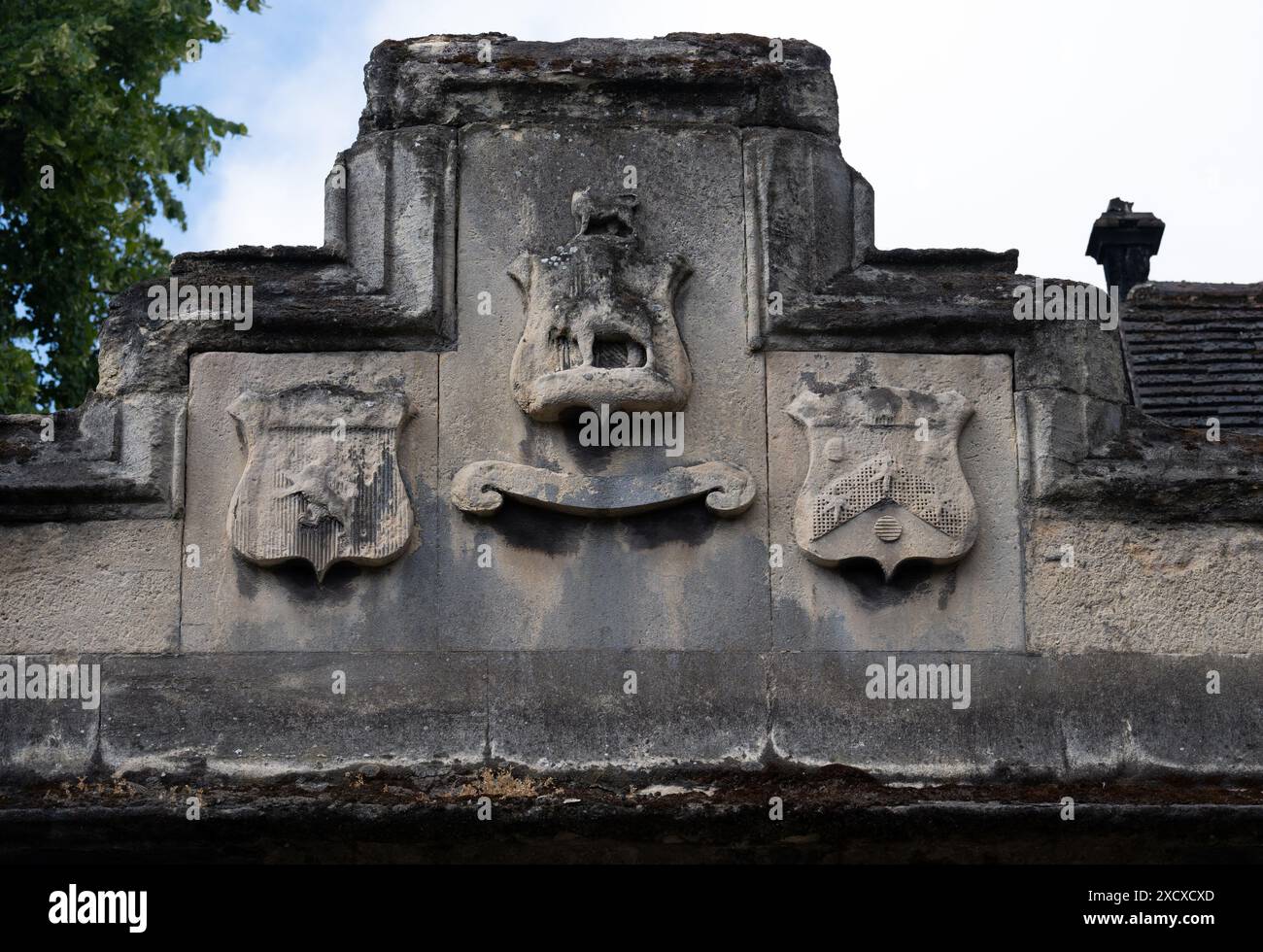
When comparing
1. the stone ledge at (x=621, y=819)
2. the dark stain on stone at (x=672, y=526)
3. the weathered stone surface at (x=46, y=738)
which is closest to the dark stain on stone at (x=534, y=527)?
the dark stain on stone at (x=672, y=526)

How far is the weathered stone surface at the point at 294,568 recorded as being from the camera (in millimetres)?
6742

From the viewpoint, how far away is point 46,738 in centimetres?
662

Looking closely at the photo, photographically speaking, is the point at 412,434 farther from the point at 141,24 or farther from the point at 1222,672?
the point at 141,24

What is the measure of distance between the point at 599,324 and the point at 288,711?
1544 mm

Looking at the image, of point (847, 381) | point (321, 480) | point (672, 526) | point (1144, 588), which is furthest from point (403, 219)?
point (1144, 588)

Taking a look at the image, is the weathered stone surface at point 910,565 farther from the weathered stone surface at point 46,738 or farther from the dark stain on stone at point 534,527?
the weathered stone surface at point 46,738

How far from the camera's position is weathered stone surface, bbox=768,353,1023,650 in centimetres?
679

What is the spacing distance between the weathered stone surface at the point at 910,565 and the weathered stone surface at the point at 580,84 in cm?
91

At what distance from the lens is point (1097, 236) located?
14.6 meters

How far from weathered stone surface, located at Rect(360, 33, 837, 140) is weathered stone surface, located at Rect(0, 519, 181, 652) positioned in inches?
63.0

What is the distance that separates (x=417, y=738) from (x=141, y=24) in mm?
8611

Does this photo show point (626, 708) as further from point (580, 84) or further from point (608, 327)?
point (580, 84)

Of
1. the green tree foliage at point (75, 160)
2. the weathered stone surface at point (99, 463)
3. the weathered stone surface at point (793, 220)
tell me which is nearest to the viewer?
the weathered stone surface at point (99, 463)
